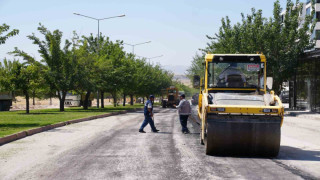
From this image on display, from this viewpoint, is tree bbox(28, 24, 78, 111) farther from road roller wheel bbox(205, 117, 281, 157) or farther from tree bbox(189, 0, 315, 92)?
road roller wheel bbox(205, 117, 281, 157)

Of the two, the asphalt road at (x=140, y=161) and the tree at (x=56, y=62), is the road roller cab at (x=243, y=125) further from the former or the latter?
the tree at (x=56, y=62)

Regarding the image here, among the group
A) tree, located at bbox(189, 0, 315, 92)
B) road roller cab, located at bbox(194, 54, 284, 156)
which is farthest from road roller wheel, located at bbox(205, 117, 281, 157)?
tree, located at bbox(189, 0, 315, 92)

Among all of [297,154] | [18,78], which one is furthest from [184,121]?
[18,78]

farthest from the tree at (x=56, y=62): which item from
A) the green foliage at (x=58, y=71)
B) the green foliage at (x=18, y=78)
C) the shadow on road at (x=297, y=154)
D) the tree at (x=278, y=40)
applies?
the shadow on road at (x=297, y=154)

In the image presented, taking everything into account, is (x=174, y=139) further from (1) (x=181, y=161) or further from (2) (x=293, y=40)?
(2) (x=293, y=40)

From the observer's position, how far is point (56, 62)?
118 feet

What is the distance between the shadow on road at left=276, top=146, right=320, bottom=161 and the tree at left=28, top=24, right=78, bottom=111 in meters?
25.7

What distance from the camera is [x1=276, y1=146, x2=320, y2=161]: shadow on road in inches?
405

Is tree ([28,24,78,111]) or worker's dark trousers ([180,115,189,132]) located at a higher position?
tree ([28,24,78,111])

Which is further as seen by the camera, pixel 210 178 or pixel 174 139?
pixel 174 139

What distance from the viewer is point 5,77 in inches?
1201

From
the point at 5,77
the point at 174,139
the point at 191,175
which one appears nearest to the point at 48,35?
the point at 5,77

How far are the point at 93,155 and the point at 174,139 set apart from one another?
439cm

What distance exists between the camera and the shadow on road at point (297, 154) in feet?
33.7
